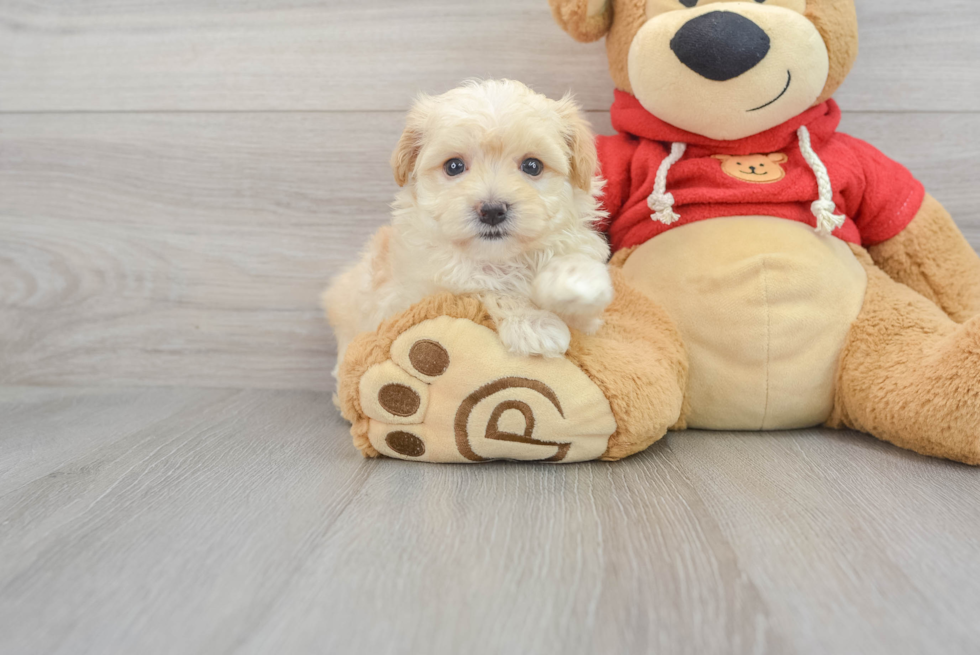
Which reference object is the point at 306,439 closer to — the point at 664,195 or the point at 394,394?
the point at 394,394

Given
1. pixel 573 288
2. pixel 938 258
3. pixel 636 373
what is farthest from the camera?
pixel 938 258

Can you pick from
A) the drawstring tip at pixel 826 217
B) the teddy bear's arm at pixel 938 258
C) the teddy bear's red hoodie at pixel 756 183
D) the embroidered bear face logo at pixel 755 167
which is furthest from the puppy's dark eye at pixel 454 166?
the teddy bear's arm at pixel 938 258

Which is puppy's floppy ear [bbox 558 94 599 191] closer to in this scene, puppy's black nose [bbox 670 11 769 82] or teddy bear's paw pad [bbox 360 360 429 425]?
puppy's black nose [bbox 670 11 769 82]

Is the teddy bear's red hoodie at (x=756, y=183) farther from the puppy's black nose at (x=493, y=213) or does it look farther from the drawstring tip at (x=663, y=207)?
the puppy's black nose at (x=493, y=213)

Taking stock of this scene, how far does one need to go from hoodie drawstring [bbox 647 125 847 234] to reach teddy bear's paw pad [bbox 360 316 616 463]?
39cm

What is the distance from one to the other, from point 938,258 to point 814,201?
0.29 meters

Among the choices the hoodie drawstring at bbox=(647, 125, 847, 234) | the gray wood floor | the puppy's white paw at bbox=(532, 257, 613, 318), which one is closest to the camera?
the gray wood floor

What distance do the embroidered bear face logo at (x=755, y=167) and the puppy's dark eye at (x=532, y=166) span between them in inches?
15.4

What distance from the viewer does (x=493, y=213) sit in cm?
94

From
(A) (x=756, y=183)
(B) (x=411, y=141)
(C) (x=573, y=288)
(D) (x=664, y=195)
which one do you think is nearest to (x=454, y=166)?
(B) (x=411, y=141)

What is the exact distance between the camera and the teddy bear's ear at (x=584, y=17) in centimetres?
118

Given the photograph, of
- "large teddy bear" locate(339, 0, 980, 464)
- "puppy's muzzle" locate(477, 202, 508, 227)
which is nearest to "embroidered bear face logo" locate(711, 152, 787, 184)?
"large teddy bear" locate(339, 0, 980, 464)

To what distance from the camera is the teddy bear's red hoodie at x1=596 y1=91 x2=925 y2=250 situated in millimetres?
1188

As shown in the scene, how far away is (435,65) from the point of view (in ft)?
4.81
